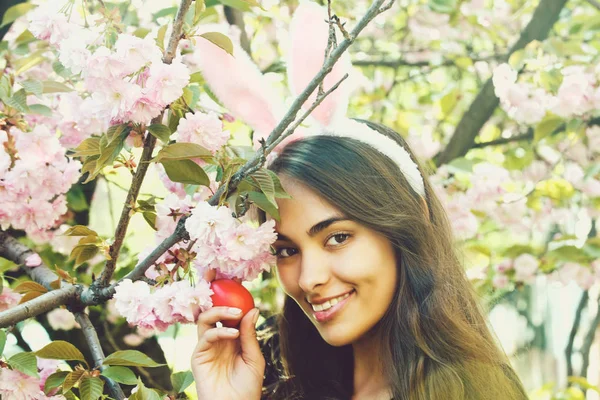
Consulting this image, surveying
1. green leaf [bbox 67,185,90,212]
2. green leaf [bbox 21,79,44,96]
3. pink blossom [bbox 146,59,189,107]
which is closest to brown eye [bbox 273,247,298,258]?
pink blossom [bbox 146,59,189,107]

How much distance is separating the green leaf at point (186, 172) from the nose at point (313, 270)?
0.92 feet

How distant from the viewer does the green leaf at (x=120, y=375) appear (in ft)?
3.93

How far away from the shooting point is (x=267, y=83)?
56.2 inches

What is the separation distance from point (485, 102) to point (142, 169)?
1772 millimetres

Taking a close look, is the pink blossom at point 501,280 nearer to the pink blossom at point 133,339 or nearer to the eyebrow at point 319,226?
the pink blossom at point 133,339

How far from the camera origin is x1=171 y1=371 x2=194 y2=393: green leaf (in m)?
1.35

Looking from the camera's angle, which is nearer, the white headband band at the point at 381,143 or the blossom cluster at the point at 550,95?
the white headband band at the point at 381,143

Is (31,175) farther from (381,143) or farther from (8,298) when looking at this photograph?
(381,143)

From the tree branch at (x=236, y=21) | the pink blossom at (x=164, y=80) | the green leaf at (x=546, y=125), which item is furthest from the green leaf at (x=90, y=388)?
the green leaf at (x=546, y=125)

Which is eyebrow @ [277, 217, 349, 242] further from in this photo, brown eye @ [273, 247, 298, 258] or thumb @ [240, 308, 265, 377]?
thumb @ [240, 308, 265, 377]

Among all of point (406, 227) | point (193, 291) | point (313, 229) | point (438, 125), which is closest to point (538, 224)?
point (438, 125)

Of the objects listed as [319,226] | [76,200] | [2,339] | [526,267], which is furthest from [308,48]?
[526,267]

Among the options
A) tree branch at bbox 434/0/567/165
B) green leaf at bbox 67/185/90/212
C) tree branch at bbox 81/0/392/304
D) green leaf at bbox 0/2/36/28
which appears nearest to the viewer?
tree branch at bbox 81/0/392/304

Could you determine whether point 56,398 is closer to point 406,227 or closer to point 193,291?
point 193,291
